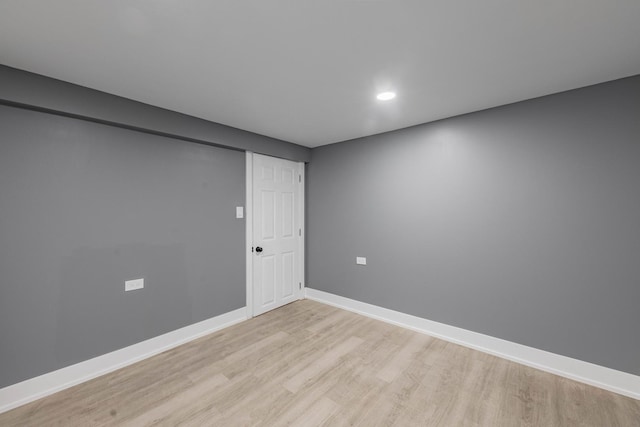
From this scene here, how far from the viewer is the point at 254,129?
319 cm

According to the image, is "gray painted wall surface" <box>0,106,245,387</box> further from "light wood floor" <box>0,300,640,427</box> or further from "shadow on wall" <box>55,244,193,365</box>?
"light wood floor" <box>0,300,640,427</box>

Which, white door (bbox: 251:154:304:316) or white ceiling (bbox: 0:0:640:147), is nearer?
white ceiling (bbox: 0:0:640:147)

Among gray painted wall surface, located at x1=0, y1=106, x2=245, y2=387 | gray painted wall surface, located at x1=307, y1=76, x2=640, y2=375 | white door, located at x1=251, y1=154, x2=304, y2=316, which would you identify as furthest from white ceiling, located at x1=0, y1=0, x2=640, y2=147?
white door, located at x1=251, y1=154, x2=304, y2=316

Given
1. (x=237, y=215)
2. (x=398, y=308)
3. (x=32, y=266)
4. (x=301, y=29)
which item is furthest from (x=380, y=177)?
(x=32, y=266)

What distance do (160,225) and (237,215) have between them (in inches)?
35.5

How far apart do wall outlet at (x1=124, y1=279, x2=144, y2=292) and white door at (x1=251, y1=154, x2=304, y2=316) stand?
4.27 ft

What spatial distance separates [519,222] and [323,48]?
7.84 feet

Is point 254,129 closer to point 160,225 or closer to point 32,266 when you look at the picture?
point 160,225

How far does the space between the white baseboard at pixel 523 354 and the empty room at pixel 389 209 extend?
0.02m

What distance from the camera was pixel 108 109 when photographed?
2.18 meters

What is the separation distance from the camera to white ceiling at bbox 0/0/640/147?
1.30 metres

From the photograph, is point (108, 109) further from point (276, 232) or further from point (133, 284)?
point (276, 232)

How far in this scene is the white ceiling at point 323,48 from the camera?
130cm

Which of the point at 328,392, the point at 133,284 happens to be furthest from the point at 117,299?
the point at 328,392
